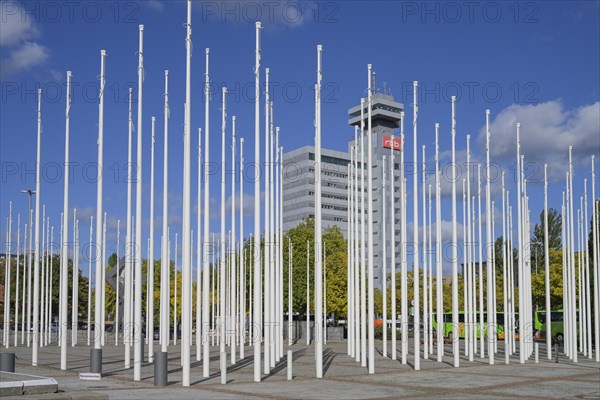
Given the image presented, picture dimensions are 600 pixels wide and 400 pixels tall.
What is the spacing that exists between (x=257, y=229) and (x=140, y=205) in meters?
4.00

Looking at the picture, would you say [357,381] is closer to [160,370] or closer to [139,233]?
[160,370]

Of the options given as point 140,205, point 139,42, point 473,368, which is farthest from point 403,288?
point 139,42

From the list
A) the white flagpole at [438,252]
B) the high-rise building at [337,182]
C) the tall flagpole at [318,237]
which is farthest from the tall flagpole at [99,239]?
the high-rise building at [337,182]

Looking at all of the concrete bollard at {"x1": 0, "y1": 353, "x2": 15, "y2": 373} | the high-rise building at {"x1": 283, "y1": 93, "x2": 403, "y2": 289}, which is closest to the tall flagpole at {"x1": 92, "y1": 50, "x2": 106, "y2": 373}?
the concrete bollard at {"x1": 0, "y1": 353, "x2": 15, "y2": 373}

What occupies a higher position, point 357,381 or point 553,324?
point 357,381

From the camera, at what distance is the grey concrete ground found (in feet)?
69.9

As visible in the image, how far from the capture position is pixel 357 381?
25656 mm

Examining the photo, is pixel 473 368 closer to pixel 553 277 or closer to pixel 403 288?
pixel 403 288

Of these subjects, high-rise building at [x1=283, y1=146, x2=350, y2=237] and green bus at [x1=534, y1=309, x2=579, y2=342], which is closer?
green bus at [x1=534, y1=309, x2=579, y2=342]

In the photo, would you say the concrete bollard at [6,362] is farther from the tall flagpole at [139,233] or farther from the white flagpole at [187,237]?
the white flagpole at [187,237]

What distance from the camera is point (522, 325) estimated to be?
35.4 m

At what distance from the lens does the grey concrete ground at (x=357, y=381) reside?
2131cm

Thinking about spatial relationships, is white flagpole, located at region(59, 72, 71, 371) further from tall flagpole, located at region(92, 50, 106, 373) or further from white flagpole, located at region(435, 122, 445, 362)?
white flagpole, located at region(435, 122, 445, 362)

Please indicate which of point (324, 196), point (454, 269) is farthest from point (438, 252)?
point (324, 196)
